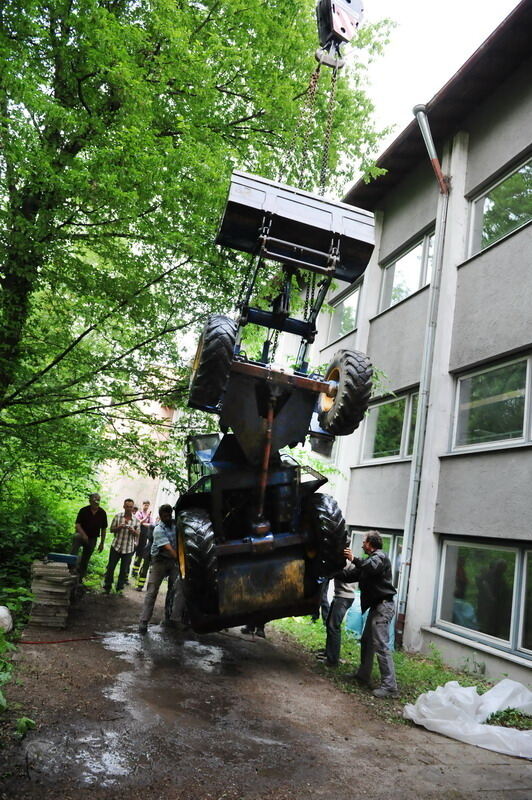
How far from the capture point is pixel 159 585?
8.24 meters

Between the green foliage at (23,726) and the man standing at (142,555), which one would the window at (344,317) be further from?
the green foliage at (23,726)

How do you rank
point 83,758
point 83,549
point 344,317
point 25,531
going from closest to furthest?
point 83,758 → point 83,549 → point 25,531 → point 344,317

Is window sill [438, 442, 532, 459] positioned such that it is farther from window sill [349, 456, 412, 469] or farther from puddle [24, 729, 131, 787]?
puddle [24, 729, 131, 787]

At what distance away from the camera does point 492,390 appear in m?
8.73

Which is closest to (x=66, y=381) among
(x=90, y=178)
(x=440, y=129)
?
(x=90, y=178)

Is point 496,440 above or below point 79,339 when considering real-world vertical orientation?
below

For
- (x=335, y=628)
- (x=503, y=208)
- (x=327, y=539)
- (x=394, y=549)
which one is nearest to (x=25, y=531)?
(x=335, y=628)

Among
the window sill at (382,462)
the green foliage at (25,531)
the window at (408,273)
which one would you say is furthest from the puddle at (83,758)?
the window at (408,273)

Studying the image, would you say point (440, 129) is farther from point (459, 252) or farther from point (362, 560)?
point (362, 560)

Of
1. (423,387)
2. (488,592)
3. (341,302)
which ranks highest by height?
(341,302)

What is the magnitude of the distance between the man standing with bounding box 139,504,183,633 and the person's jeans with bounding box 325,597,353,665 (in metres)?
2.20

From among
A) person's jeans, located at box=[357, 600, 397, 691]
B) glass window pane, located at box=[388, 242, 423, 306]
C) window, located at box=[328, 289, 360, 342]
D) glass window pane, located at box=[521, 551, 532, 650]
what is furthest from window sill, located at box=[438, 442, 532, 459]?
window, located at box=[328, 289, 360, 342]

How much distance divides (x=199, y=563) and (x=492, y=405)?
229 inches

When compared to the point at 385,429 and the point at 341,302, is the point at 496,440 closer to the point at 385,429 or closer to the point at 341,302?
the point at 385,429
